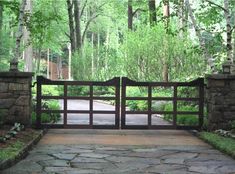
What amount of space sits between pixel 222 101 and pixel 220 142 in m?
2.34

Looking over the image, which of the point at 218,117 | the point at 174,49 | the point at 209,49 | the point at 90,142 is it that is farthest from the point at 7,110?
the point at 174,49

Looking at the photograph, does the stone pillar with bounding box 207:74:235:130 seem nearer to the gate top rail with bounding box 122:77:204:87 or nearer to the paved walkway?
the gate top rail with bounding box 122:77:204:87

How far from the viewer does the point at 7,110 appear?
37.1ft

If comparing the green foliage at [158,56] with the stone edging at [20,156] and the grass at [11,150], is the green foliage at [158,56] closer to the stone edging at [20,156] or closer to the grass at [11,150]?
the stone edging at [20,156]

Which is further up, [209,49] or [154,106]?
[209,49]

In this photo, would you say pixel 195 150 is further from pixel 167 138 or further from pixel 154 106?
pixel 154 106

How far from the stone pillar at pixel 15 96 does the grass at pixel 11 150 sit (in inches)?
101

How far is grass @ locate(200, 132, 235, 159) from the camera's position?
339 inches

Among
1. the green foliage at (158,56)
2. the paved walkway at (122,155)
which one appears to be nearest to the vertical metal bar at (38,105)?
the paved walkway at (122,155)

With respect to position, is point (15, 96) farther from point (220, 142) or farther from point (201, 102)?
point (220, 142)

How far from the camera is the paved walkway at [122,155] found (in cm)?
718

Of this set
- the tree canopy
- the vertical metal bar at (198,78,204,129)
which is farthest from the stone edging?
the vertical metal bar at (198,78,204,129)

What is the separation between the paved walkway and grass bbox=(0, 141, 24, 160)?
21 cm

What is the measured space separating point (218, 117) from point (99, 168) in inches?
207
